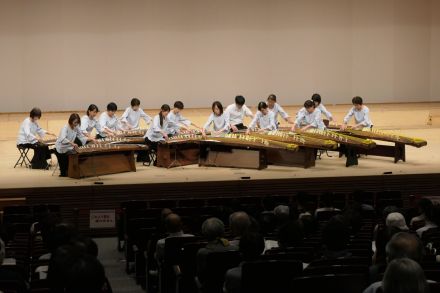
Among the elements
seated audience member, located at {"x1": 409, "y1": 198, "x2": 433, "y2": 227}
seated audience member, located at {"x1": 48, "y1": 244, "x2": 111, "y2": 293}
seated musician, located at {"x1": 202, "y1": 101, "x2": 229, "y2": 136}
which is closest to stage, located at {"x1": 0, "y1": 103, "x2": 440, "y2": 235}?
seated musician, located at {"x1": 202, "y1": 101, "x2": 229, "y2": 136}

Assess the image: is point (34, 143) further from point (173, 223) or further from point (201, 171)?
point (173, 223)

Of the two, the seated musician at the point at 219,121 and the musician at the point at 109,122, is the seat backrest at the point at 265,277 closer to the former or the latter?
the seated musician at the point at 219,121

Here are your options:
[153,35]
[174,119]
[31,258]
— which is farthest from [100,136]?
[31,258]

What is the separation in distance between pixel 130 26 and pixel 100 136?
5.14 meters

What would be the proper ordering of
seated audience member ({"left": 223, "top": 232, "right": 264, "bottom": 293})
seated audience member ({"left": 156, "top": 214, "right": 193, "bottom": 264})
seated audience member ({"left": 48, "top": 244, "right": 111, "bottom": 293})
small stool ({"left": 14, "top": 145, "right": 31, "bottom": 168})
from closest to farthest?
seated audience member ({"left": 48, "top": 244, "right": 111, "bottom": 293})
seated audience member ({"left": 223, "top": 232, "right": 264, "bottom": 293})
seated audience member ({"left": 156, "top": 214, "right": 193, "bottom": 264})
small stool ({"left": 14, "top": 145, "right": 31, "bottom": 168})

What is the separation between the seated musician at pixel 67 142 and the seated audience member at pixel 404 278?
375 inches

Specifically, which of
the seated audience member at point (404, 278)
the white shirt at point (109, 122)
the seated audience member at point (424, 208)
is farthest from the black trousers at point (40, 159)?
the seated audience member at point (404, 278)

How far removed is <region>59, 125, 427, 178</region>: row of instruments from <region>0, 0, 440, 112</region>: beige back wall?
488 centimetres

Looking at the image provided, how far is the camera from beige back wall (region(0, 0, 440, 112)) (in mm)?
19219

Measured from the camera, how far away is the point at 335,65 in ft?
67.7

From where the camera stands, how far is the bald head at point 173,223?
7.45 metres

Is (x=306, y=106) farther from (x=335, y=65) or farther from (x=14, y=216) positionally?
(x=14, y=216)

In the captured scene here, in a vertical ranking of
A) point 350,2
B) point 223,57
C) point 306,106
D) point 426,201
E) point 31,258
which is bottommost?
point 31,258

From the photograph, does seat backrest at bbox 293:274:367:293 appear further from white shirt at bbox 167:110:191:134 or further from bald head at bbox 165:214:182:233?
white shirt at bbox 167:110:191:134
